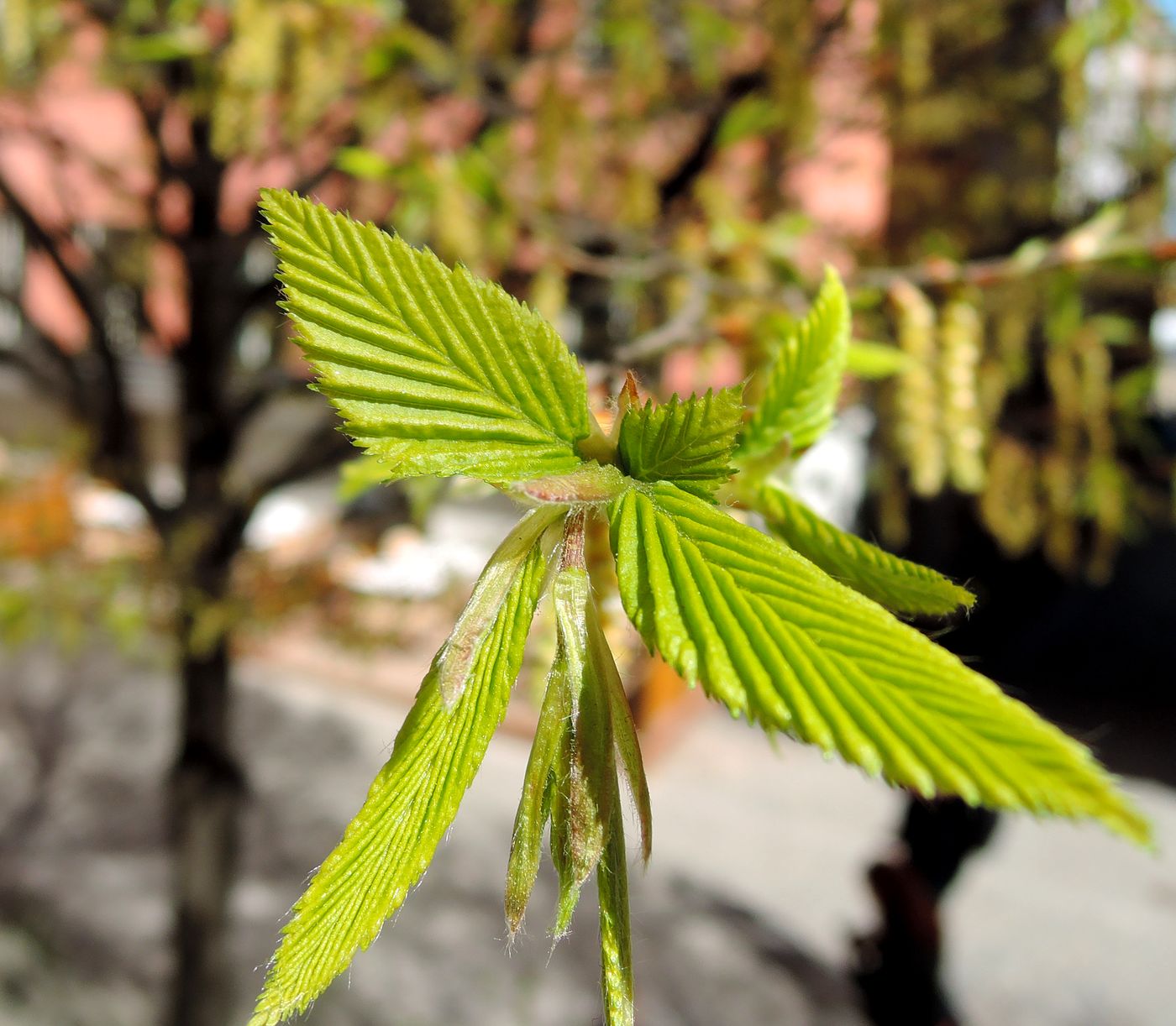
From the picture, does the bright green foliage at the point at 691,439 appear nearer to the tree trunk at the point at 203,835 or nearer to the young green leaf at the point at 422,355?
the young green leaf at the point at 422,355

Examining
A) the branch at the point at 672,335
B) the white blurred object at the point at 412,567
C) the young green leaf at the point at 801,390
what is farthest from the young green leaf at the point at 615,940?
the white blurred object at the point at 412,567

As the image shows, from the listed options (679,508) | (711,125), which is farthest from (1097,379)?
(679,508)

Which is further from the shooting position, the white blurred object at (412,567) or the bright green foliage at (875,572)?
the white blurred object at (412,567)

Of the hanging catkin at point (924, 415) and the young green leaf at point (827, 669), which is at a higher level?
the hanging catkin at point (924, 415)

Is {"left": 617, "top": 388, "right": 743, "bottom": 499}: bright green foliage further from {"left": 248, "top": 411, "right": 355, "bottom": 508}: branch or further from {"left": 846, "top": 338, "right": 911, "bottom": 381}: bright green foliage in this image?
{"left": 248, "top": 411, "right": 355, "bottom": 508}: branch

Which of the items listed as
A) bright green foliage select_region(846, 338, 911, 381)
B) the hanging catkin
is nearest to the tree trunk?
the hanging catkin

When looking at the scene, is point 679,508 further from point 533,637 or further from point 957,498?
point 957,498
